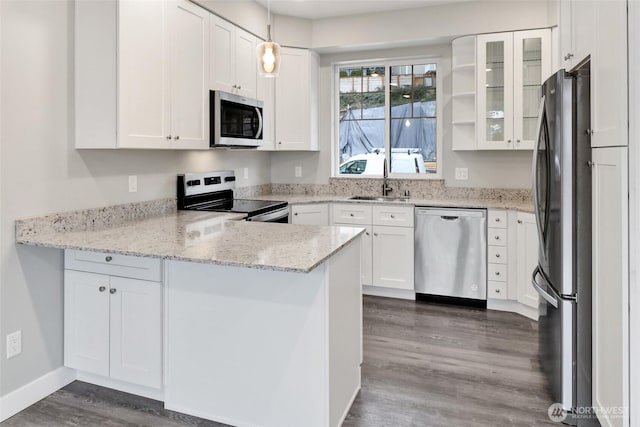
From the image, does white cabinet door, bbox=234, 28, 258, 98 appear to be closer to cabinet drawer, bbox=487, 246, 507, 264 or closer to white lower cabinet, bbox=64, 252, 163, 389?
white lower cabinet, bbox=64, 252, 163, 389

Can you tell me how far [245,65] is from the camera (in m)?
3.72

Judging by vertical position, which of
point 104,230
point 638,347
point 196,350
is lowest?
point 196,350

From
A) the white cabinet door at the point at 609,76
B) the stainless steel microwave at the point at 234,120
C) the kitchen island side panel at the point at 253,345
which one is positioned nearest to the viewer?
the white cabinet door at the point at 609,76

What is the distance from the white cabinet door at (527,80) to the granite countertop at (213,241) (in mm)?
2285

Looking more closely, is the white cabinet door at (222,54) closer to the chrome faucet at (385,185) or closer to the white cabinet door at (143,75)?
the white cabinet door at (143,75)

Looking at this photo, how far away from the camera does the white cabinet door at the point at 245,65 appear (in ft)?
11.8

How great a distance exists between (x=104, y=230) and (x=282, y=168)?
277cm

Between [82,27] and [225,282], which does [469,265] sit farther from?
[82,27]

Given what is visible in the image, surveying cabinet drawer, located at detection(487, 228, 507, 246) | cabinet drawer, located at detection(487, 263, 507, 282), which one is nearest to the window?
cabinet drawer, located at detection(487, 228, 507, 246)

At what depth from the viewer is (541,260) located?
2467mm

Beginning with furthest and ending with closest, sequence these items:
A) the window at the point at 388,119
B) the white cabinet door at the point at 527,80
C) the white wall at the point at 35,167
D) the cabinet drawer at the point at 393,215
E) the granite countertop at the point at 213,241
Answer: the window at the point at 388,119, the cabinet drawer at the point at 393,215, the white cabinet door at the point at 527,80, the white wall at the point at 35,167, the granite countertop at the point at 213,241

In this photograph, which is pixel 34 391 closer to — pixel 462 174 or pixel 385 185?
pixel 385 185

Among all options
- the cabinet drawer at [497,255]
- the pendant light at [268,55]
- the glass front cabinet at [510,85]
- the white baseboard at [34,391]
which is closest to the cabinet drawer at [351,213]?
the cabinet drawer at [497,255]

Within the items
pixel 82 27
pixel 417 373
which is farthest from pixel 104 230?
pixel 417 373
